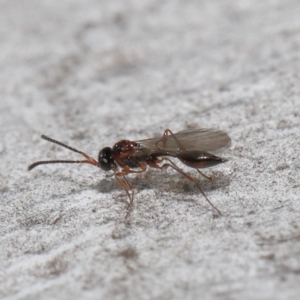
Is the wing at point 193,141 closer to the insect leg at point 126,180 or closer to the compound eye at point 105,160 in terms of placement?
the insect leg at point 126,180

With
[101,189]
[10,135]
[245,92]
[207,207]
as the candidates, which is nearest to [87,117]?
[10,135]

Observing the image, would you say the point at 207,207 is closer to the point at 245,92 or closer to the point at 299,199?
the point at 299,199

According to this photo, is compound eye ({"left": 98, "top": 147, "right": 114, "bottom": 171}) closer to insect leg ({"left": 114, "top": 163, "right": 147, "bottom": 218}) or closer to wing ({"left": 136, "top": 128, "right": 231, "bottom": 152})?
insect leg ({"left": 114, "top": 163, "right": 147, "bottom": 218})

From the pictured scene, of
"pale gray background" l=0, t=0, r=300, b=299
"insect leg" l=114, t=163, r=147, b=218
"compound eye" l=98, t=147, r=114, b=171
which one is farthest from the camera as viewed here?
"compound eye" l=98, t=147, r=114, b=171

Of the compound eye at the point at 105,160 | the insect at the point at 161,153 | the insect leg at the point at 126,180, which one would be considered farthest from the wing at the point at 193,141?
the compound eye at the point at 105,160

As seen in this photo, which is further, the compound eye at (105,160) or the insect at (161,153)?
the compound eye at (105,160)

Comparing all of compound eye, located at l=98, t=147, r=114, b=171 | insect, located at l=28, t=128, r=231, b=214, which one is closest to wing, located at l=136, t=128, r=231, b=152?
insect, located at l=28, t=128, r=231, b=214
